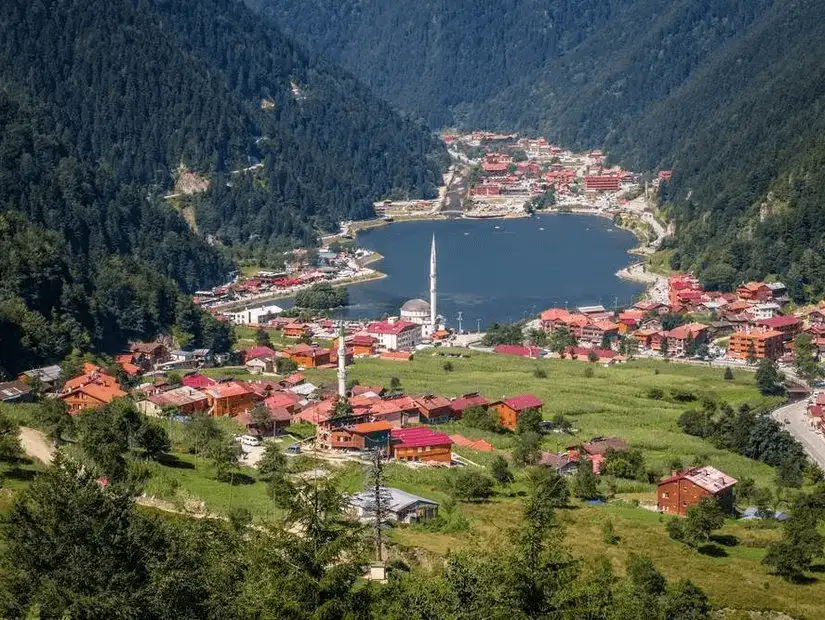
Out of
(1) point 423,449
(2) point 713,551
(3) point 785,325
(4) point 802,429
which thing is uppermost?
(1) point 423,449

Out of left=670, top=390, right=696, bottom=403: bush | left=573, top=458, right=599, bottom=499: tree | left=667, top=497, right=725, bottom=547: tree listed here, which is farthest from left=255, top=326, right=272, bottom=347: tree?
left=667, top=497, right=725, bottom=547: tree

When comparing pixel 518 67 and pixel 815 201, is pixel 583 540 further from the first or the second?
pixel 518 67

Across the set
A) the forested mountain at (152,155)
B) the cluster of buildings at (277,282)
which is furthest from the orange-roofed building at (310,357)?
the cluster of buildings at (277,282)

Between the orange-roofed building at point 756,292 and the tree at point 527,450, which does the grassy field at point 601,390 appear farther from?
the orange-roofed building at point 756,292

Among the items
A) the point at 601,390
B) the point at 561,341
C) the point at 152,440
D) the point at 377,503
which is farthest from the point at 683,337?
the point at 377,503

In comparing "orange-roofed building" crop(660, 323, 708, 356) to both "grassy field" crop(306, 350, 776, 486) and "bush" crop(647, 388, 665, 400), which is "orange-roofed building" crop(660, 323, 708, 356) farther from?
"bush" crop(647, 388, 665, 400)

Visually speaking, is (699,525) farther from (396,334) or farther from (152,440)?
(396,334)
